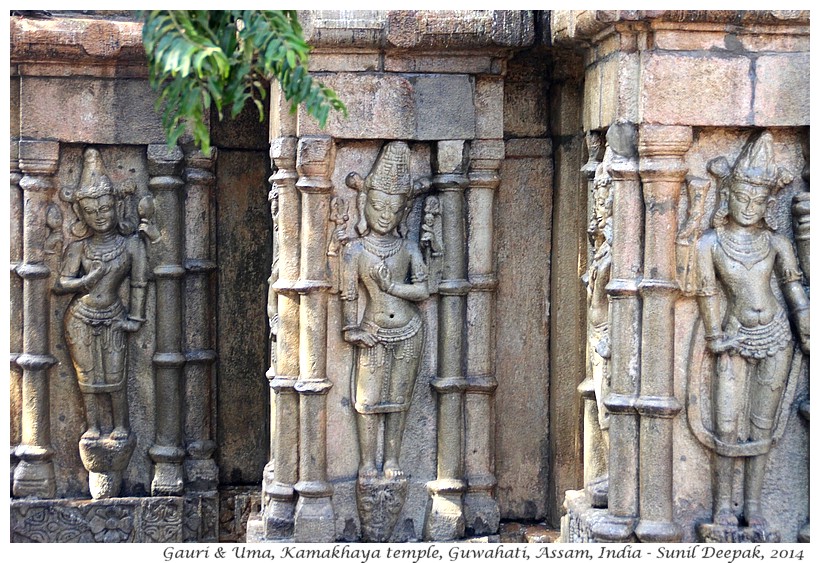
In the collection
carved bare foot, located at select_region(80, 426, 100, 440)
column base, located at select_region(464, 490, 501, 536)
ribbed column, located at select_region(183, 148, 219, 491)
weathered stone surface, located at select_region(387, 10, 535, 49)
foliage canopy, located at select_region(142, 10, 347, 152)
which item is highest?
weathered stone surface, located at select_region(387, 10, 535, 49)

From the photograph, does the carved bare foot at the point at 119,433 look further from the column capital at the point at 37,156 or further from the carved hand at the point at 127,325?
the column capital at the point at 37,156

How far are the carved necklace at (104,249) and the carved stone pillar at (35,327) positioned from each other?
25 centimetres

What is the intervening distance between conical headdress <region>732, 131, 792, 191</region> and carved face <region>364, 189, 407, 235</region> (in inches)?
70.7

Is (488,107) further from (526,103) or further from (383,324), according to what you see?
(383,324)

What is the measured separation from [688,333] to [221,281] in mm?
3166

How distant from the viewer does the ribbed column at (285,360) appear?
27.6 feet

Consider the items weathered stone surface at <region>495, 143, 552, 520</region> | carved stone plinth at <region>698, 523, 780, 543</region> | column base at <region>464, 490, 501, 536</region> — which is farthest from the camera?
weathered stone surface at <region>495, 143, 552, 520</region>

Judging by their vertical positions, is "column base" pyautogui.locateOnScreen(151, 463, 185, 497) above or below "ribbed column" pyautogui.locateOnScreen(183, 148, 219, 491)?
below

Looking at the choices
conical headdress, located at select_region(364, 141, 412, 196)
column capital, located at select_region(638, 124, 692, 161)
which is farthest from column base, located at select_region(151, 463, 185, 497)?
column capital, located at select_region(638, 124, 692, 161)

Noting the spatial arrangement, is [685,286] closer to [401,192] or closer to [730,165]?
[730,165]

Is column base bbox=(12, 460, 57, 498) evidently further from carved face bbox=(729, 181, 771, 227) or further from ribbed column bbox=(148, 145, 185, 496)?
carved face bbox=(729, 181, 771, 227)

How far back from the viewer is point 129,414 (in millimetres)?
9492

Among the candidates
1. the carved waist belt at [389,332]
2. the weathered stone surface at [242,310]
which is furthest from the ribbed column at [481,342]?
the weathered stone surface at [242,310]

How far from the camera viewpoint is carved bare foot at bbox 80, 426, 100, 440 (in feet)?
30.8
